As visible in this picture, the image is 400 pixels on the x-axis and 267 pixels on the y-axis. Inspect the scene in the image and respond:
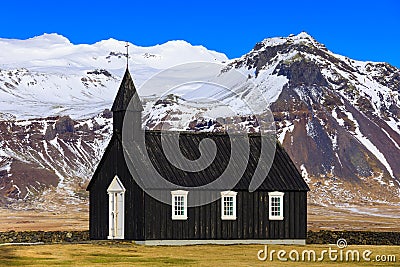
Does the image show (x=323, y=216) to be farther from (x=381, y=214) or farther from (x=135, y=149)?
(x=135, y=149)

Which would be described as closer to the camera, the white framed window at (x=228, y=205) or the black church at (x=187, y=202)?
the black church at (x=187, y=202)

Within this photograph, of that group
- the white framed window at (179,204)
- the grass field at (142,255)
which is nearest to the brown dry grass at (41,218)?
the white framed window at (179,204)

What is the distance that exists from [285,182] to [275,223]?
89.3 inches

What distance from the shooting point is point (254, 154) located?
59.0 meters

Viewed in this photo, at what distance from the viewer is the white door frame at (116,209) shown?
2168 inches

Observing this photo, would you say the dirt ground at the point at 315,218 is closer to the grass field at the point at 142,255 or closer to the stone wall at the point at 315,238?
the stone wall at the point at 315,238

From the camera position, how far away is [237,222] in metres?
55.9

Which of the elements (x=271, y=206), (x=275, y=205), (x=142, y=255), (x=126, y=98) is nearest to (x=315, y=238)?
(x=275, y=205)

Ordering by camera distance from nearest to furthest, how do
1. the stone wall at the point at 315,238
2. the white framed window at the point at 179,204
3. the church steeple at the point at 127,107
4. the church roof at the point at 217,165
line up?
the white framed window at the point at 179,204 < the church roof at the point at 217,165 < the church steeple at the point at 127,107 < the stone wall at the point at 315,238

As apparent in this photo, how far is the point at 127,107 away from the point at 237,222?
27.6ft

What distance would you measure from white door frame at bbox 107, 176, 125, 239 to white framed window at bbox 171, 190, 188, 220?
106 inches

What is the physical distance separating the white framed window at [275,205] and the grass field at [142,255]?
387cm

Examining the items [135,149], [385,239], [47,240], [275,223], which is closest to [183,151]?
[135,149]

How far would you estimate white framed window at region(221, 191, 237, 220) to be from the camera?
55.5 meters
